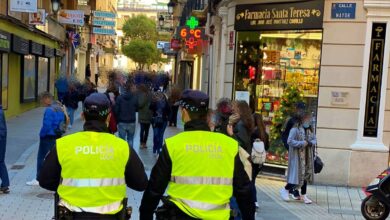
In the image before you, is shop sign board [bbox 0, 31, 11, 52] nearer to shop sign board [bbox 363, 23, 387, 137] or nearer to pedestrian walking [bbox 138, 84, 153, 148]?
pedestrian walking [bbox 138, 84, 153, 148]

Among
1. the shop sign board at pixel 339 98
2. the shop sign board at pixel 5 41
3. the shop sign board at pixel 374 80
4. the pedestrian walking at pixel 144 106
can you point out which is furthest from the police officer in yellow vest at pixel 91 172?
the shop sign board at pixel 5 41

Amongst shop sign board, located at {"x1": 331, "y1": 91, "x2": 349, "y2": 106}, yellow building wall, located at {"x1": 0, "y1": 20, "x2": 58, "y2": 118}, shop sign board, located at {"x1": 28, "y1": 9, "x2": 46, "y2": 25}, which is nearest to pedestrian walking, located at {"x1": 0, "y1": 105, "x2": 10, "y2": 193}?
shop sign board, located at {"x1": 331, "y1": 91, "x2": 349, "y2": 106}

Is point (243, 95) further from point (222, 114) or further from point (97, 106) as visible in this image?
point (97, 106)

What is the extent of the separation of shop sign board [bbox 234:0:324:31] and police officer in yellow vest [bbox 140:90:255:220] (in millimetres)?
7012

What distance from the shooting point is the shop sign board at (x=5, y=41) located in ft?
52.3

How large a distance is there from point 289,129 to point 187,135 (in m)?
5.39

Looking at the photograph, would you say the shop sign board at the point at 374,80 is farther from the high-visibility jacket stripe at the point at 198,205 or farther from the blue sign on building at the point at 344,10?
the high-visibility jacket stripe at the point at 198,205

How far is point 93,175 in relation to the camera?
10.9 feet

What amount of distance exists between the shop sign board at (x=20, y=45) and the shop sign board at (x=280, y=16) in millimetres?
9161

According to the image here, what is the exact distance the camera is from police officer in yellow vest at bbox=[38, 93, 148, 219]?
332 cm

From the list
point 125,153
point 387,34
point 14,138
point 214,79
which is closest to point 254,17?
point 387,34

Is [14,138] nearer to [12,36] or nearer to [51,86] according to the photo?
[12,36]

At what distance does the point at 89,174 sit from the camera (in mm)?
3320

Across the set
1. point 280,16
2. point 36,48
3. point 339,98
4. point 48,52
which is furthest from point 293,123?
point 48,52
